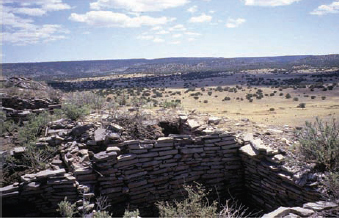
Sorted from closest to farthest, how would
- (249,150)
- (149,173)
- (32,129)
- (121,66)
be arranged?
1. (149,173)
2. (249,150)
3. (32,129)
4. (121,66)

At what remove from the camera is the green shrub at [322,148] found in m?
5.05

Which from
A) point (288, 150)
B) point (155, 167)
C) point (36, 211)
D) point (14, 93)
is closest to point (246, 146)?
point (288, 150)

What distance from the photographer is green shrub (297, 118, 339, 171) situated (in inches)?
199

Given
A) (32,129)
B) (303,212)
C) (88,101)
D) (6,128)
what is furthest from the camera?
(88,101)

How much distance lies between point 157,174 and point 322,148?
3.43m

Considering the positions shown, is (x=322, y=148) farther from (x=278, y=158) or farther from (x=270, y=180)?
(x=270, y=180)

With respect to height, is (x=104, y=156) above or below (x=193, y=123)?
below

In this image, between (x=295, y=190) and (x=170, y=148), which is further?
(x=170, y=148)

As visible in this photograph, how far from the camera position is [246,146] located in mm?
6637

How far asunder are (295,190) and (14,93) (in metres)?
10.6

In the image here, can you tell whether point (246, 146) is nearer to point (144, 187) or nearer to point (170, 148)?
point (170, 148)

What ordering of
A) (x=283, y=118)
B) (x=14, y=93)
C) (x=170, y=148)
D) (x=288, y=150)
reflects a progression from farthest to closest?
(x=283, y=118), (x=14, y=93), (x=170, y=148), (x=288, y=150)

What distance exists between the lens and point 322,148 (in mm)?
5184

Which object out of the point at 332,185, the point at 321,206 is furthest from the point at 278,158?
the point at 321,206
